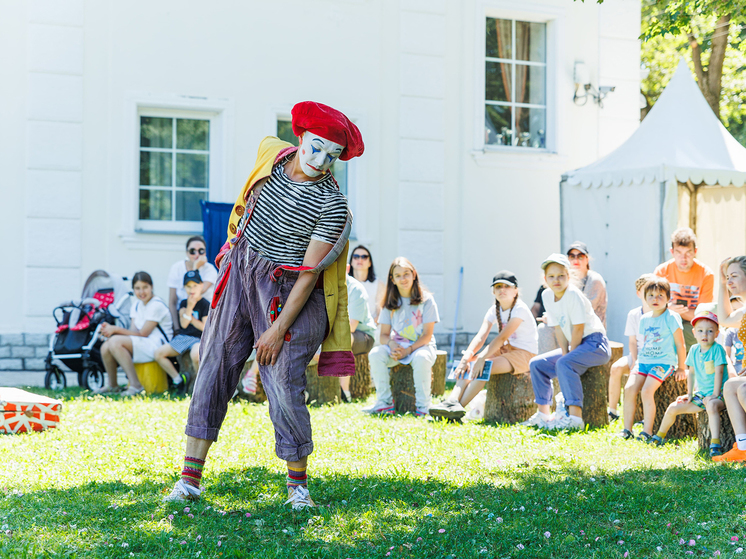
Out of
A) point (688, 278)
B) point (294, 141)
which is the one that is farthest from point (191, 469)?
point (294, 141)

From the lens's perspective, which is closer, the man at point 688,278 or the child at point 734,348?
the child at point 734,348

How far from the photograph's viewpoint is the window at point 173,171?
393 inches

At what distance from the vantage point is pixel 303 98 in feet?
34.1

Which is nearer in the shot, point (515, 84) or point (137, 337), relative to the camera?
point (137, 337)

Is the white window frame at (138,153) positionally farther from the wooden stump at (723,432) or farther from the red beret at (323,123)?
the wooden stump at (723,432)

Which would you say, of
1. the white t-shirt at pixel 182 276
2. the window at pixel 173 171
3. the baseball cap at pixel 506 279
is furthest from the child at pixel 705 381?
the window at pixel 173 171

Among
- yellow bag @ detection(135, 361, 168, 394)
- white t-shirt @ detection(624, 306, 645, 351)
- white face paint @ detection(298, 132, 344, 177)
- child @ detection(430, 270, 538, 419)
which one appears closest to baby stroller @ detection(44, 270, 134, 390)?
yellow bag @ detection(135, 361, 168, 394)

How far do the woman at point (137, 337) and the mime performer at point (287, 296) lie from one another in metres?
4.38

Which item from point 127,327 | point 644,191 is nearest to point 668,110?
point 644,191

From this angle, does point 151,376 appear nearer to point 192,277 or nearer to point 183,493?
point 192,277

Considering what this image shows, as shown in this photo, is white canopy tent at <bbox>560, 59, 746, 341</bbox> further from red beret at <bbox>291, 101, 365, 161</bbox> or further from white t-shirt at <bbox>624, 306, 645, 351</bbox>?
red beret at <bbox>291, 101, 365, 161</bbox>

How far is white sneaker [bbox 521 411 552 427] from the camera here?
6551mm

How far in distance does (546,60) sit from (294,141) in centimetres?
371

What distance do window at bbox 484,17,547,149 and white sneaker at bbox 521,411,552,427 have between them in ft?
18.0
